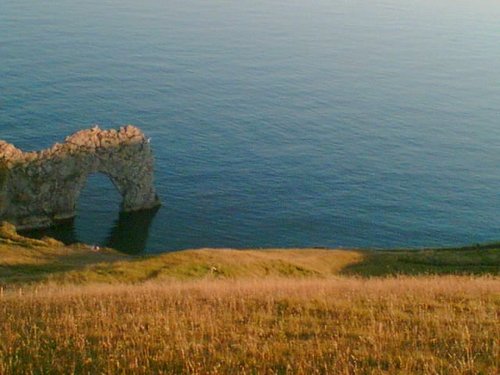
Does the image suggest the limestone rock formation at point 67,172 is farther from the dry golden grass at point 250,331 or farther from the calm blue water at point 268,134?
the dry golden grass at point 250,331

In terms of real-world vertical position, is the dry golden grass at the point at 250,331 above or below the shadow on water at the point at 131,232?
above

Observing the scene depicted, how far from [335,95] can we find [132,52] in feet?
205

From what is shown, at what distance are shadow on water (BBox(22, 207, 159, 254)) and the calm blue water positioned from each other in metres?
0.32

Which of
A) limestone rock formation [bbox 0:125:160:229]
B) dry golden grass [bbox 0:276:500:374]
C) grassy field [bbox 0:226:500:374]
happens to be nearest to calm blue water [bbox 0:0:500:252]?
limestone rock formation [bbox 0:125:160:229]

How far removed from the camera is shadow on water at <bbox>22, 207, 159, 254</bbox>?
95.4 m

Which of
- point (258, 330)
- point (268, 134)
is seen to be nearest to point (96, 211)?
point (268, 134)

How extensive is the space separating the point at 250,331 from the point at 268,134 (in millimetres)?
121022

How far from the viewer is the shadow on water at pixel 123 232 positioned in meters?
95.4

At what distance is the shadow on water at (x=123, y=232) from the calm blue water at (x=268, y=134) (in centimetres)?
32

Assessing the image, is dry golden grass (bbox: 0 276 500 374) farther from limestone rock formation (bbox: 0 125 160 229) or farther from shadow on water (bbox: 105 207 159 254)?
limestone rock formation (bbox: 0 125 160 229)

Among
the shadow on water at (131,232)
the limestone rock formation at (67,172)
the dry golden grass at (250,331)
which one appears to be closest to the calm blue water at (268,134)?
the shadow on water at (131,232)

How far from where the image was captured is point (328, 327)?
19172 millimetres

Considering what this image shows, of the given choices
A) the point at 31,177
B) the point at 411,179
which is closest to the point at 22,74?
the point at 31,177

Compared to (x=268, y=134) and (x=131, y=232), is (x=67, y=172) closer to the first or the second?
(x=131, y=232)
